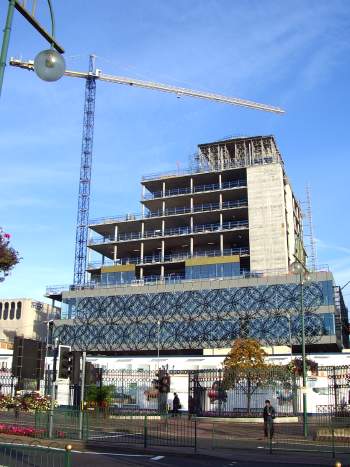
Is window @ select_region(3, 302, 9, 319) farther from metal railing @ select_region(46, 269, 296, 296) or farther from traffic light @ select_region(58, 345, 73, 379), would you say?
traffic light @ select_region(58, 345, 73, 379)

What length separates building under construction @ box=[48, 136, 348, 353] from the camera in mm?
77938

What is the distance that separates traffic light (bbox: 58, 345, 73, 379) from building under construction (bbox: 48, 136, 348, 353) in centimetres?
5756

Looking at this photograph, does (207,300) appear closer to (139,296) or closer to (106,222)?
(139,296)

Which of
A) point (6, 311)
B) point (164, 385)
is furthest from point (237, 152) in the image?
point (164, 385)

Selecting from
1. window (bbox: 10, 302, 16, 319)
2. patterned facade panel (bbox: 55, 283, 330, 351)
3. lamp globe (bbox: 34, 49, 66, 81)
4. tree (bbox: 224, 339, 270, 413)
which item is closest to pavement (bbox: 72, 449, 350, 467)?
lamp globe (bbox: 34, 49, 66, 81)

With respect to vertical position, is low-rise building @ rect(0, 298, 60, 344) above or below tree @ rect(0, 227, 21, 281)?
above

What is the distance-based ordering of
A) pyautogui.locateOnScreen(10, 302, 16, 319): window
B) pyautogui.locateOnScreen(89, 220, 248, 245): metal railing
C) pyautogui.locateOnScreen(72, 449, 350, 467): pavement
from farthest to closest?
1. pyautogui.locateOnScreen(10, 302, 16, 319): window
2. pyautogui.locateOnScreen(89, 220, 248, 245): metal railing
3. pyautogui.locateOnScreen(72, 449, 350, 467): pavement

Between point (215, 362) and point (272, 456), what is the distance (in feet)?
133

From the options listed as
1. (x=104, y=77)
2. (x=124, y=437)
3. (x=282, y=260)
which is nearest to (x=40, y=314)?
(x=104, y=77)

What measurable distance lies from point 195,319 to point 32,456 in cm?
7377

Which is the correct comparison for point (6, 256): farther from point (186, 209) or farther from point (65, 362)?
point (186, 209)

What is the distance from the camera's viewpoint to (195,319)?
270 feet

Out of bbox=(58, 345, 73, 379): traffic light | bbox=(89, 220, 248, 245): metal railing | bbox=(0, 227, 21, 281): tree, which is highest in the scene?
bbox=(89, 220, 248, 245): metal railing

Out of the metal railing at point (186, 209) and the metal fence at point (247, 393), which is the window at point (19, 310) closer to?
the metal railing at point (186, 209)
